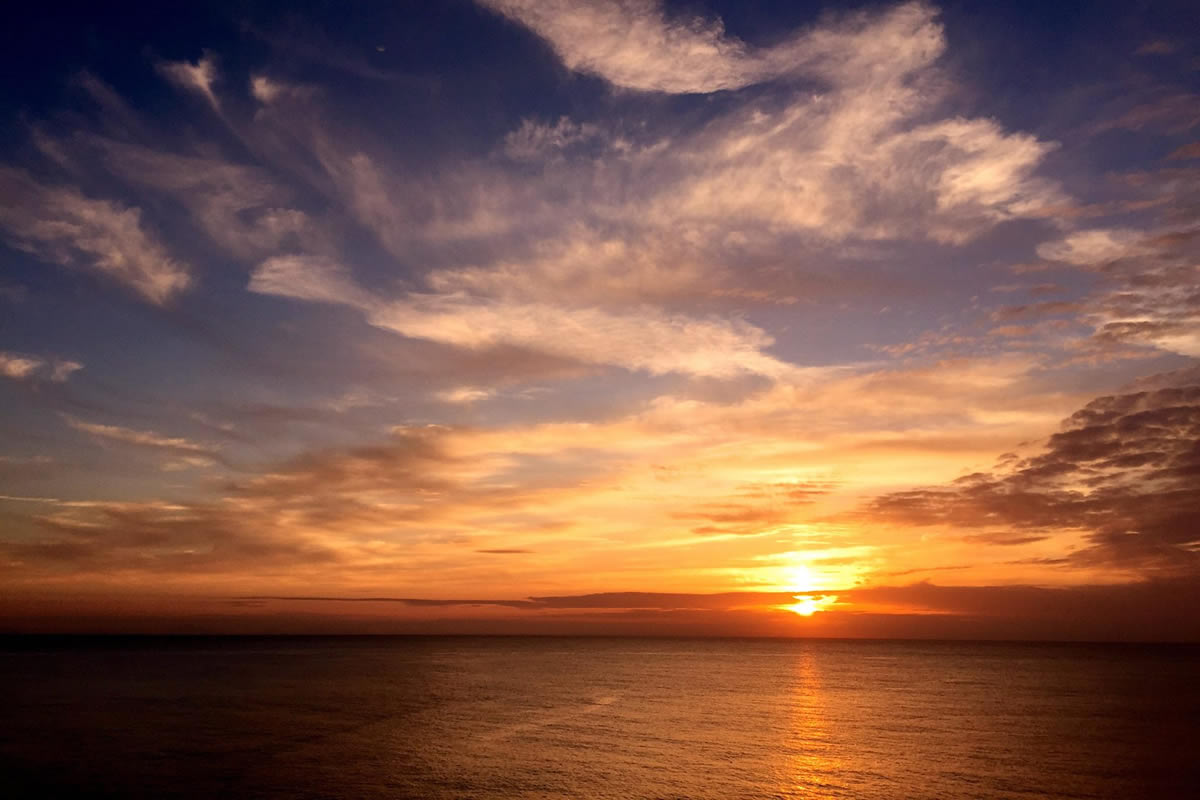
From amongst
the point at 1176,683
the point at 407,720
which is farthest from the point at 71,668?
the point at 1176,683

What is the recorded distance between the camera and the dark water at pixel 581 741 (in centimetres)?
3816

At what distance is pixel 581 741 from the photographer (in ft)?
170

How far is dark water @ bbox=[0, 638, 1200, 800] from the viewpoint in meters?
38.2

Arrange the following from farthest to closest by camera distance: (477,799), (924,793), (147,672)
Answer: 1. (147,672)
2. (924,793)
3. (477,799)

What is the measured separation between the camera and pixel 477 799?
3506 centimetres

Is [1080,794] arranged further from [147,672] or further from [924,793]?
[147,672]

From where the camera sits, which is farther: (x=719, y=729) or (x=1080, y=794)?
(x=719, y=729)

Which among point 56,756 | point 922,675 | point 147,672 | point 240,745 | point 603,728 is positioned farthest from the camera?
point 922,675

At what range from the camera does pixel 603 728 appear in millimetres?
58281

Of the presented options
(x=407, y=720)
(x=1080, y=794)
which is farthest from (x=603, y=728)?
(x=1080, y=794)

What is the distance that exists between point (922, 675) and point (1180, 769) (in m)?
99.9

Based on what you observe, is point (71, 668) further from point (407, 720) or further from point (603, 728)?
point (603, 728)

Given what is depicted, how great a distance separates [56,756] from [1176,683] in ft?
462

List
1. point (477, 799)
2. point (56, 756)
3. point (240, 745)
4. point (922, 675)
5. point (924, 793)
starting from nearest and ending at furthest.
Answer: point (477, 799)
point (924, 793)
point (56, 756)
point (240, 745)
point (922, 675)
